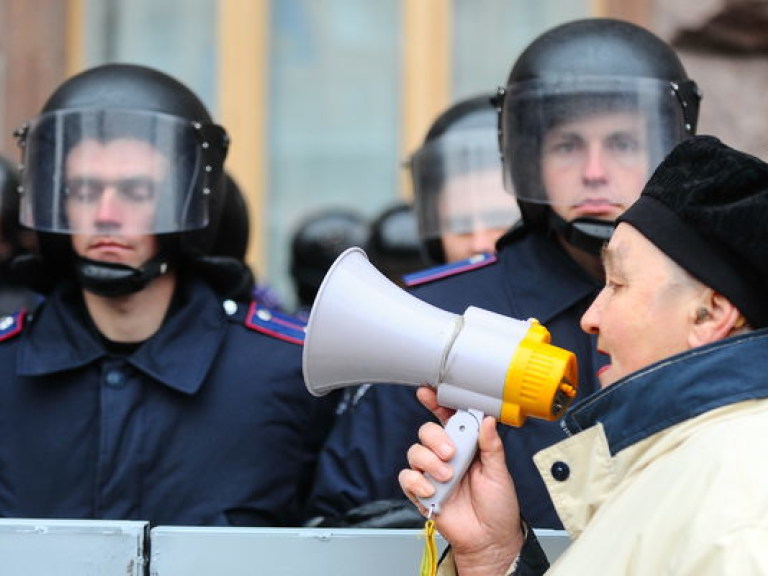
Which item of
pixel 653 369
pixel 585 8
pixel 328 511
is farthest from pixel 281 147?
pixel 653 369

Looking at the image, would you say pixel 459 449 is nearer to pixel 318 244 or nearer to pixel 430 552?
pixel 430 552

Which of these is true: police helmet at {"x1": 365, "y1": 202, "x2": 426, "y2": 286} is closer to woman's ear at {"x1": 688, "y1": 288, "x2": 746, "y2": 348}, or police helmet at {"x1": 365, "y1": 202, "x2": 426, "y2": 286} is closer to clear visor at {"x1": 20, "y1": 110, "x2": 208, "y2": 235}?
clear visor at {"x1": 20, "y1": 110, "x2": 208, "y2": 235}

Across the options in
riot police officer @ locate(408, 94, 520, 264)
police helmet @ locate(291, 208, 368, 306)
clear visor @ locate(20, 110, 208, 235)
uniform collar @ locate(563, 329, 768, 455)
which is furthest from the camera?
police helmet @ locate(291, 208, 368, 306)

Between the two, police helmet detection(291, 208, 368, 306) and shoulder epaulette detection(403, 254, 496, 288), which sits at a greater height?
shoulder epaulette detection(403, 254, 496, 288)

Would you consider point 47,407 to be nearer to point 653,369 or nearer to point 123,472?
point 123,472

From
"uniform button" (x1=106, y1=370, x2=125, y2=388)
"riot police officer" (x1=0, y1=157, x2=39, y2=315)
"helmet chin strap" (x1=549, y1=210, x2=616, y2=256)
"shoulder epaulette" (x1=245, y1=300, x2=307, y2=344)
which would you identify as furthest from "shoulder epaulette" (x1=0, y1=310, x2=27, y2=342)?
Result: "helmet chin strap" (x1=549, y1=210, x2=616, y2=256)

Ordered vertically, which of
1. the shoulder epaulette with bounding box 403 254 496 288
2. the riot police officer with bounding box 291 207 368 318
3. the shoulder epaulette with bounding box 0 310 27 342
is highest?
the shoulder epaulette with bounding box 403 254 496 288

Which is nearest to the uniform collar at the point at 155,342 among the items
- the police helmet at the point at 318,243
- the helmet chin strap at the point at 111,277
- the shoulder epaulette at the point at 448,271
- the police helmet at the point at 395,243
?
the helmet chin strap at the point at 111,277

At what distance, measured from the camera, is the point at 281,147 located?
7.27 metres

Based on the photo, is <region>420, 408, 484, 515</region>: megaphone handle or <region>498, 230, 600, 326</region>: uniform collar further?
<region>498, 230, 600, 326</region>: uniform collar

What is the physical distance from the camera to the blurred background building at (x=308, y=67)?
23.3 ft

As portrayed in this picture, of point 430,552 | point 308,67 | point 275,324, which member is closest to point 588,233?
point 275,324

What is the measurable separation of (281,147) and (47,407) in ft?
12.6

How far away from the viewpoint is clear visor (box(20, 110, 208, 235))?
370 cm
